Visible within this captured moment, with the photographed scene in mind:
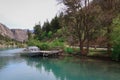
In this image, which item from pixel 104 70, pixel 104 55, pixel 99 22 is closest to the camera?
pixel 104 70

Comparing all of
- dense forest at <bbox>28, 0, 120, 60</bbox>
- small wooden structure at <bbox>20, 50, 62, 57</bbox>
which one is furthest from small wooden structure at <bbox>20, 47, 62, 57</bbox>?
dense forest at <bbox>28, 0, 120, 60</bbox>

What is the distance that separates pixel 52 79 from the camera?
2367 centimetres

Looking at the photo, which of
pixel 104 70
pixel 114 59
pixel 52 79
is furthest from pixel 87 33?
pixel 52 79

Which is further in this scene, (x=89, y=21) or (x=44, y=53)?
(x=44, y=53)

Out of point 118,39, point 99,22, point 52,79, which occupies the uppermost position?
point 99,22

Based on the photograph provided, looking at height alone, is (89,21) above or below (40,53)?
above

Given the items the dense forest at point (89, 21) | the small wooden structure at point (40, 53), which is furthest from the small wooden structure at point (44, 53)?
the dense forest at point (89, 21)

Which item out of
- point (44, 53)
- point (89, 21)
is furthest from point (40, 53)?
point (89, 21)

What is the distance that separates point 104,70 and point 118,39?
6.71 m

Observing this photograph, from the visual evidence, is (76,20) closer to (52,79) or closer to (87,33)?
(87,33)

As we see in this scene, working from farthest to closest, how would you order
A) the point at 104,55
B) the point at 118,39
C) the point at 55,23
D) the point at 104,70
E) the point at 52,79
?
the point at 55,23 → the point at 104,55 → the point at 118,39 → the point at 104,70 → the point at 52,79

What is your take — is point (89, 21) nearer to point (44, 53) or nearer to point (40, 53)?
point (44, 53)

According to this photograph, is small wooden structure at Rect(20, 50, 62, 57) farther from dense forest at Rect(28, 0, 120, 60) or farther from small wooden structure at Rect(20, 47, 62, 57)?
dense forest at Rect(28, 0, 120, 60)

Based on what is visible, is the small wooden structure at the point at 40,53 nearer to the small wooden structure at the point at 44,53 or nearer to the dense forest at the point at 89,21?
the small wooden structure at the point at 44,53
